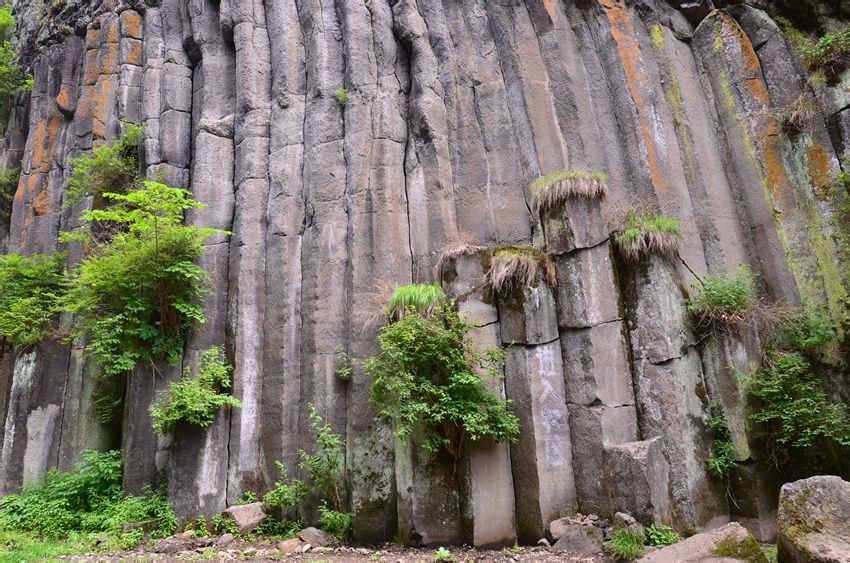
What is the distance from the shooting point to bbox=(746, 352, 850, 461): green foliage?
26.8 ft

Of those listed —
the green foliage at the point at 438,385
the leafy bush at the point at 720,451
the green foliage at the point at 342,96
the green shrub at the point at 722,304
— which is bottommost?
the leafy bush at the point at 720,451

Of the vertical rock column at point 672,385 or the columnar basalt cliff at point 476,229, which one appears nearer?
the vertical rock column at point 672,385

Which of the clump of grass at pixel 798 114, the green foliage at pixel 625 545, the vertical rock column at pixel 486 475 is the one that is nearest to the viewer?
the green foliage at pixel 625 545

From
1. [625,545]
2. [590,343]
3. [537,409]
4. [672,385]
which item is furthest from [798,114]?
[625,545]

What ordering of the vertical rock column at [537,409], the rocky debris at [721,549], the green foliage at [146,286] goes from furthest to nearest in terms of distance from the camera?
the green foliage at [146,286] < the vertical rock column at [537,409] < the rocky debris at [721,549]

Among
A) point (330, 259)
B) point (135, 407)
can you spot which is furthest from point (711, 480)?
point (135, 407)

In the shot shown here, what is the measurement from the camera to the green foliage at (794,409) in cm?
816

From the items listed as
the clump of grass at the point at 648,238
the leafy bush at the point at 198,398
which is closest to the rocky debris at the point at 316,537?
the leafy bush at the point at 198,398

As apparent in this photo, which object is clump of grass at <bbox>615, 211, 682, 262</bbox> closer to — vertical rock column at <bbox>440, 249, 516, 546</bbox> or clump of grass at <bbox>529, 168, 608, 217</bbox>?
clump of grass at <bbox>529, 168, 608, 217</bbox>

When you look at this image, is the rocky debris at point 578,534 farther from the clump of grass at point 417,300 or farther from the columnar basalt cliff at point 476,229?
the clump of grass at point 417,300

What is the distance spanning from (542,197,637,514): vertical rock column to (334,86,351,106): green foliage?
5.18 meters

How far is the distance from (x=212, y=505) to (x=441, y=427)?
14.6 ft

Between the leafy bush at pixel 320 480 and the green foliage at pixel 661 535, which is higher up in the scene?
the leafy bush at pixel 320 480

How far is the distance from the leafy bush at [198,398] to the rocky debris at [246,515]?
5.12 ft
